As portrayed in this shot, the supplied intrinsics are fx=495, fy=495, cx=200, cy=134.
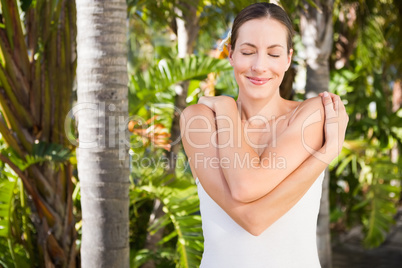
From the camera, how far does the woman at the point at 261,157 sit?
5.39 ft

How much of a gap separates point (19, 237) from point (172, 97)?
2.08m

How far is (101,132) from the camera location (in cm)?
253

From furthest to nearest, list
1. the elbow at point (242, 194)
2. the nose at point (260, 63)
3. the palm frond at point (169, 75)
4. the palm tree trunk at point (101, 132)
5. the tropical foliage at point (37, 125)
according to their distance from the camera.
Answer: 1. the palm frond at point (169, 75)
2. the tropical foliage at point (37, 125)
3. the palm tree trunk at point (101, 132)
4. the nose at point (260, 63)
5. the elbow at point (242, 194)

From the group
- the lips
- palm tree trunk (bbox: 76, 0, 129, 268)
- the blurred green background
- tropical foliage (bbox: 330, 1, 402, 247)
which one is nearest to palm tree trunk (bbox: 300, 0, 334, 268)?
the blurred green background

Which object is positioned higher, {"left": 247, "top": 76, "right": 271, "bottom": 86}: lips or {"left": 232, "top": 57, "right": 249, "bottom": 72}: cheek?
{"left": 232, "top": 57, "right": 249, "bottom": 72}: cheek

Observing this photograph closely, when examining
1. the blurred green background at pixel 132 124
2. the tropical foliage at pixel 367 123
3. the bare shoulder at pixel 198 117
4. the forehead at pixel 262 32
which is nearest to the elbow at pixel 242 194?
the bare shoulder at pixel 198 117

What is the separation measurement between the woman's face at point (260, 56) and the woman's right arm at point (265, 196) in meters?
0.19

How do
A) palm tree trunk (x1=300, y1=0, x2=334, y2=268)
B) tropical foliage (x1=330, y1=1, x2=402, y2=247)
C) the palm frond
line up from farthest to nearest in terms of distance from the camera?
tropical foliage (x1=330, y1=1, x2=402, y2=247), palm tree trunk (x1=300, y1=0, x2=334, y2=268), the palm frond

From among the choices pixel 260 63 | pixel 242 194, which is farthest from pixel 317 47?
pixel 242 194

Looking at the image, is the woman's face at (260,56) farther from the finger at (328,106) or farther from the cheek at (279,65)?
the finger at (328,106)

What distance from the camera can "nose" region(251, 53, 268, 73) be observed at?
5.65 feet

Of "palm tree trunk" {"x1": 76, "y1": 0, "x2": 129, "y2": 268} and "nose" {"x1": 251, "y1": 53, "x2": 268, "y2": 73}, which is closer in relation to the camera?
"nose" {"x1": 251, "y1": 53, "x2": 268, "y2": 73}

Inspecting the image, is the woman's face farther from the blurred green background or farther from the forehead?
the blurred green background

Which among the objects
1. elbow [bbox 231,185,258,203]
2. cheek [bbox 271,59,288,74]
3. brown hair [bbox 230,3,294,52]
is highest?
brown hair [bbox 230,3,294,52]
